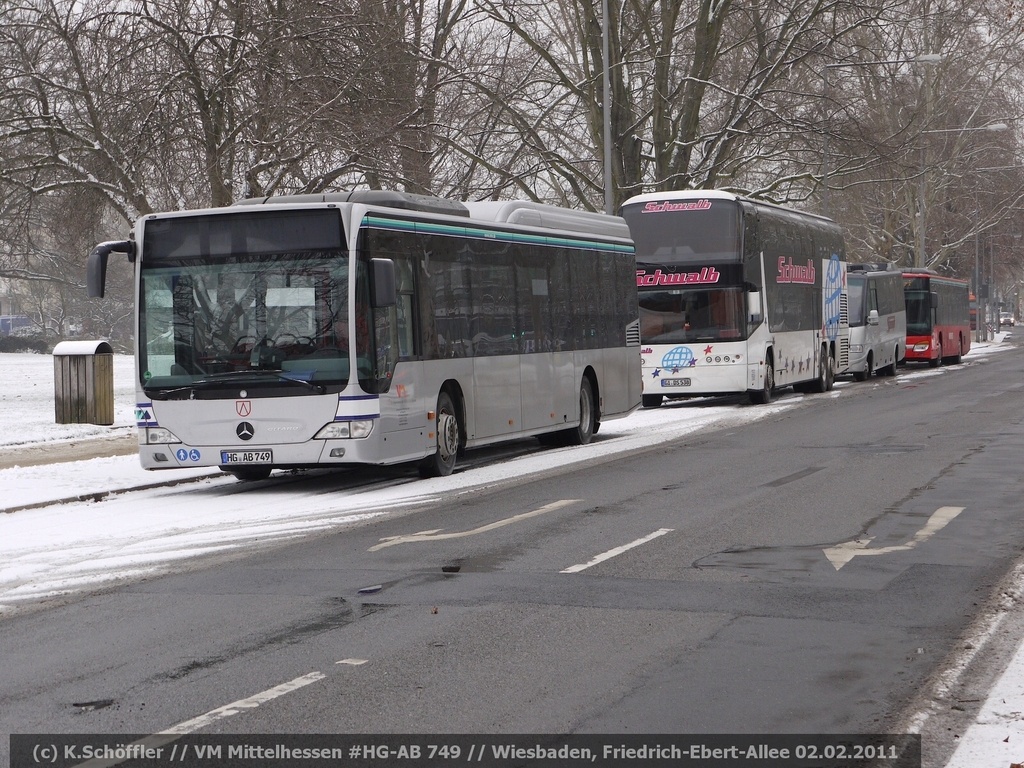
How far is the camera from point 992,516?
41.4ft

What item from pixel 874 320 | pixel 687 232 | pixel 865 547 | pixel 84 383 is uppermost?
→ pixel 687 232

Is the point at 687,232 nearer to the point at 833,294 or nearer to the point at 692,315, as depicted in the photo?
the point at 692,315

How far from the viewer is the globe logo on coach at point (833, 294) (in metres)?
36.5

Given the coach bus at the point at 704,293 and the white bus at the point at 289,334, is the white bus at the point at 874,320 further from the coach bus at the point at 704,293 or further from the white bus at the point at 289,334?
the white bus at the point at 289,334

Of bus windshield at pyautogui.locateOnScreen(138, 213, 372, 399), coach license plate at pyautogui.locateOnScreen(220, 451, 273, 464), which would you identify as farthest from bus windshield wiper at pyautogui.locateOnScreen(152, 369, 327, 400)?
coach license plate at pyautogui.locateOnScreen(220, 451, 273, 464)

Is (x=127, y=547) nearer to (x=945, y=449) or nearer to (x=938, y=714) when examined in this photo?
(x=938, y=714)

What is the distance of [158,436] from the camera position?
51.1ft

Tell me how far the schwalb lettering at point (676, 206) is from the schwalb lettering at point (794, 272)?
3045 mm

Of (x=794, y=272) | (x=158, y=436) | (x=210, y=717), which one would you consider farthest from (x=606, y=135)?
(x=210, y=717)

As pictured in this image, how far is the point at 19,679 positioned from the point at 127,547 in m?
4.58

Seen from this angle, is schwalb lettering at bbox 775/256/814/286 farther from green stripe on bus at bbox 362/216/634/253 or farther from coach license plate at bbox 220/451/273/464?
coach license plate at bbox 220/451/273/464

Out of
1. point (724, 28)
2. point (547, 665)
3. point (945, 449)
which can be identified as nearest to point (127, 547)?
point (547, 665)

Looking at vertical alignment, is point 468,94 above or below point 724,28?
below

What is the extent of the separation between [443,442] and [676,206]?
44.8 feet
